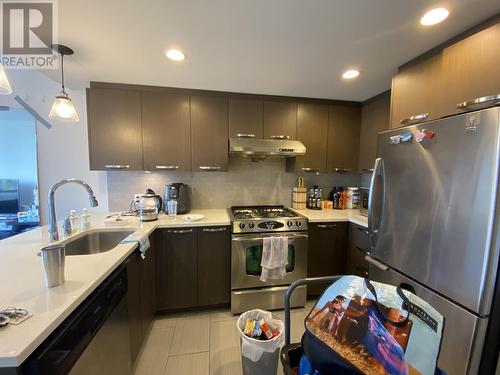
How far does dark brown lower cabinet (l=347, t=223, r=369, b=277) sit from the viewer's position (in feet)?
6.82

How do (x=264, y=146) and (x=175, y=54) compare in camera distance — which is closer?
(x=175, y=54)

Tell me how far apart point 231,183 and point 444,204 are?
79.7 inches

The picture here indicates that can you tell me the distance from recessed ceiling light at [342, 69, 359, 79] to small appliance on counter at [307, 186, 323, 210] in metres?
1.31

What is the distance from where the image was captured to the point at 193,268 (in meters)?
2.09

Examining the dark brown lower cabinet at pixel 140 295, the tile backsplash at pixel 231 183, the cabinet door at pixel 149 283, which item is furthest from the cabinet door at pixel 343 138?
the dark brown lower cabinet at pixel 140 295

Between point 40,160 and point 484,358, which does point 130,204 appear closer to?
point 40,160

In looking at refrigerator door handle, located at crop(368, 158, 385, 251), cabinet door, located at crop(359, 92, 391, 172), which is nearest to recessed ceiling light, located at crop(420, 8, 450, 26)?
refrigerator door handle, located at crop(368, 158, 385, 251)

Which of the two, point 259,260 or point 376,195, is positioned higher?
point 376,195

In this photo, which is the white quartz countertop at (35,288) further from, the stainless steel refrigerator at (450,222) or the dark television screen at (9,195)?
the stainless steel refrigerator at (450,222)

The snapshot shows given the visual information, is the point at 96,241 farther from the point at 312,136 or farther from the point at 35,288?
the point at 312,136

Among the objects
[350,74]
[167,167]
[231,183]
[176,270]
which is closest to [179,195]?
[167,167]

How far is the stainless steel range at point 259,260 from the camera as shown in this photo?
2.10 m

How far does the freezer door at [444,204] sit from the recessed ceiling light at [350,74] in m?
0.64

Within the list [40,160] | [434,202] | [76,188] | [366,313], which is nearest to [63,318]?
[366,313]
